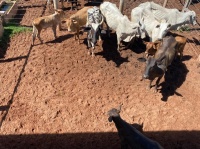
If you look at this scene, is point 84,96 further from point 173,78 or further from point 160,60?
point 173,78

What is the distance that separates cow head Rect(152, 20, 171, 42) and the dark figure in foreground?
17.1ft

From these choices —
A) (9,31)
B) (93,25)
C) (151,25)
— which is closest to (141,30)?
(151,25)

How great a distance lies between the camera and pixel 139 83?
9391 millimetres

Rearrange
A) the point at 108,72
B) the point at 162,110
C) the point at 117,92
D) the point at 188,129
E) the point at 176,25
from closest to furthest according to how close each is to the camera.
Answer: the point at 188,129 < the point at 162,110 < the point at 117,92 < the point at 108,72 < the point at 176,25

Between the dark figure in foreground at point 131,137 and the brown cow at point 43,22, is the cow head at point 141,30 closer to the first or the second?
the brown cow at point 43,22

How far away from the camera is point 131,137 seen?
6.14 metres

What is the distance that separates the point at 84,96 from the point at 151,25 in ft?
15.6

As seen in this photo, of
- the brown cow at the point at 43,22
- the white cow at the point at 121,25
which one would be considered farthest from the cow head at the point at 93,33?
the brown cow at the point at 43,22

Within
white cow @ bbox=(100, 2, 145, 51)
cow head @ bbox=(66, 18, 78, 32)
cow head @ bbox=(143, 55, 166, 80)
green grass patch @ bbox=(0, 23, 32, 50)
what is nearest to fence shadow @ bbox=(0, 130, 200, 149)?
cow head @ bbox=(143, 55, 166, 80)

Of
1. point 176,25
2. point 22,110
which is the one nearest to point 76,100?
point 22,110

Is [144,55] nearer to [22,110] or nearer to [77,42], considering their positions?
[77,42]

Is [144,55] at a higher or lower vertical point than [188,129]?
higher

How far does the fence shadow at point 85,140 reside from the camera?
23.7 feet

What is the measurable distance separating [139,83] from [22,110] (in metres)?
4.41
